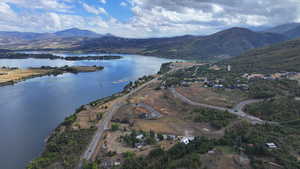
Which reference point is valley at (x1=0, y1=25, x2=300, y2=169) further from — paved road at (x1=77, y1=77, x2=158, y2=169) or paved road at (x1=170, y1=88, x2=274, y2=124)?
paved road at (x1=170, y1=88, x2=274, y2=124)

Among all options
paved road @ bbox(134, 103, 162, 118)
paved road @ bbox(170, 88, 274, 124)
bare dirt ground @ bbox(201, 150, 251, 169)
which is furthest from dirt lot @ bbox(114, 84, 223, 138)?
bare dirt ground @ bbox(201, 150, 251, 169)

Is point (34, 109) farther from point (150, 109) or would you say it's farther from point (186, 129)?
point (186, 129)

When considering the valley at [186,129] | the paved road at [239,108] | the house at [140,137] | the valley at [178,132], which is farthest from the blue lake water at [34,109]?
the paved road at [239,108]

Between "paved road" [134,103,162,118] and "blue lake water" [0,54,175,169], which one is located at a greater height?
"paved road" [134,103,162,118]

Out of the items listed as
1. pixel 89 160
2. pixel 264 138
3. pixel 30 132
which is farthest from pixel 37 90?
pixel 264 138

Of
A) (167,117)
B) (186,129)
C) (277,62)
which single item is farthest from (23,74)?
(277,62)

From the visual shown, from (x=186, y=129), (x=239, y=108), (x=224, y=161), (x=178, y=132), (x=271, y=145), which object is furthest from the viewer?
(x=239, y=108)

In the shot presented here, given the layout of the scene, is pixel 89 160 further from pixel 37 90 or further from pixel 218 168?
pixel 37 90

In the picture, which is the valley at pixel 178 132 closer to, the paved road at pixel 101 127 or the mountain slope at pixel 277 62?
the paved road at pixel 101 127
